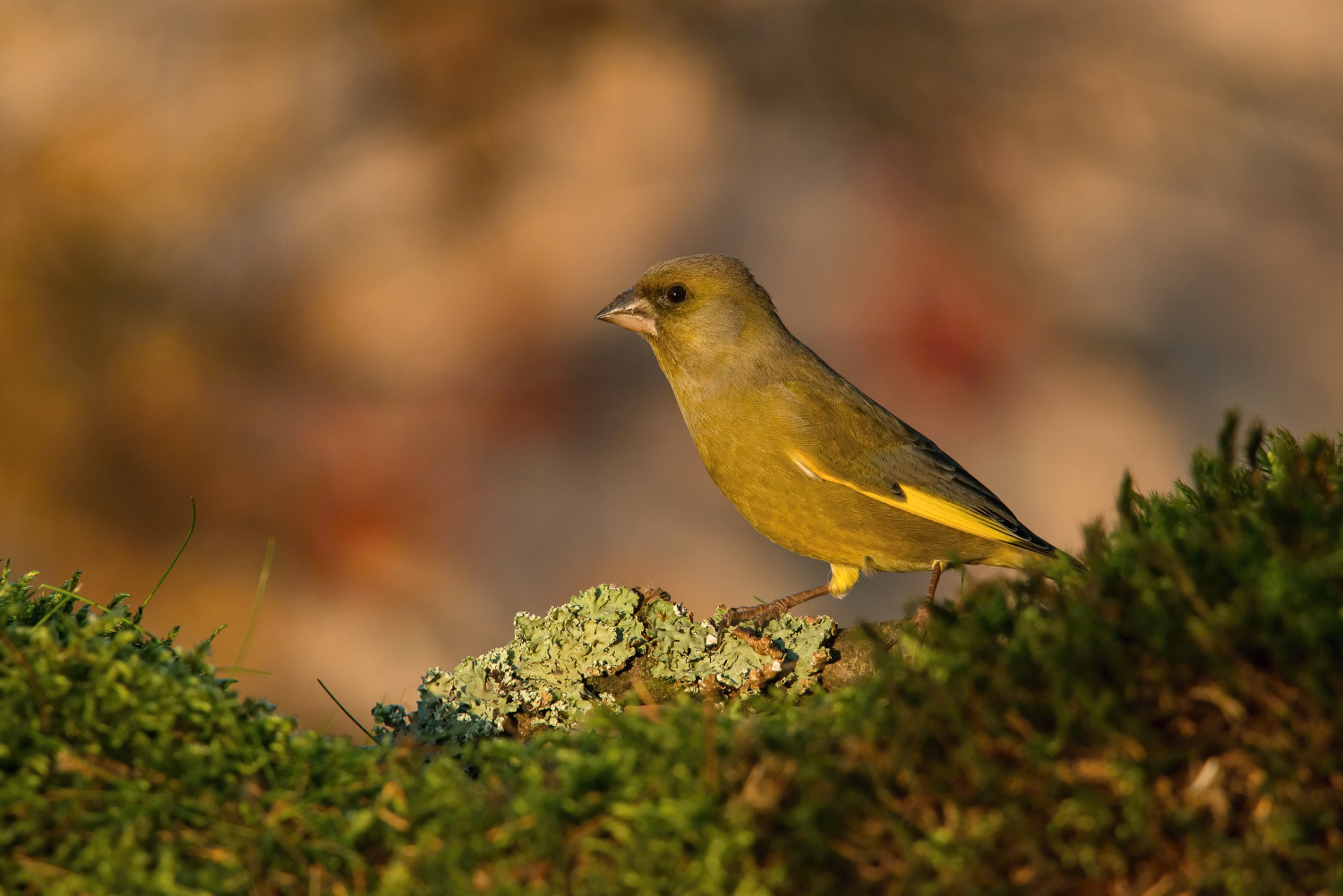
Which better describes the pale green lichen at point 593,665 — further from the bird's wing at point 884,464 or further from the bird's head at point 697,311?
the bird's head at point 697,311

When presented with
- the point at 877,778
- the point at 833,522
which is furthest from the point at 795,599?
the point at 877,778

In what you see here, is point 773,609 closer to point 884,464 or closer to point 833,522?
point 833,522

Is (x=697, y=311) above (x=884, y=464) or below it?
above

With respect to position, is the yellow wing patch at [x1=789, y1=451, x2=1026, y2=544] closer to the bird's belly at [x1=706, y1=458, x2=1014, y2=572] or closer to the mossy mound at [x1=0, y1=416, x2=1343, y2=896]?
the bird's belly at [x1=706, y1=458, x2=1014, y2=572]

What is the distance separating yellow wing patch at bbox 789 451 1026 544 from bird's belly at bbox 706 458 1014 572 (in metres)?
0.03

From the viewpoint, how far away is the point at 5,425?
24.9 ft

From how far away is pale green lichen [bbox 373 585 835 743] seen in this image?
10.7 ft

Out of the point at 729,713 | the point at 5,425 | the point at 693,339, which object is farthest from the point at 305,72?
the point at 729,713

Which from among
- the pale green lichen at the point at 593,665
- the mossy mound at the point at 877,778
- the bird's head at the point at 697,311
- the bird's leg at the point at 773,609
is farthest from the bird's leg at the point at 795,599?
the mossy mound at the point at 877,778

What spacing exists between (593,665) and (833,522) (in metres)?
1.77

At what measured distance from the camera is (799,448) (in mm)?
4949

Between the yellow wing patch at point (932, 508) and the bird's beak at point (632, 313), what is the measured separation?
3.24ft

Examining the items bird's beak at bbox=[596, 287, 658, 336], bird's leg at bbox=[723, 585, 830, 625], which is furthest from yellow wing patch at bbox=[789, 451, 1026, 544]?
bird's beak at bbox=[596, 287, 658, 336]

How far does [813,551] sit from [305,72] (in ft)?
17.9
